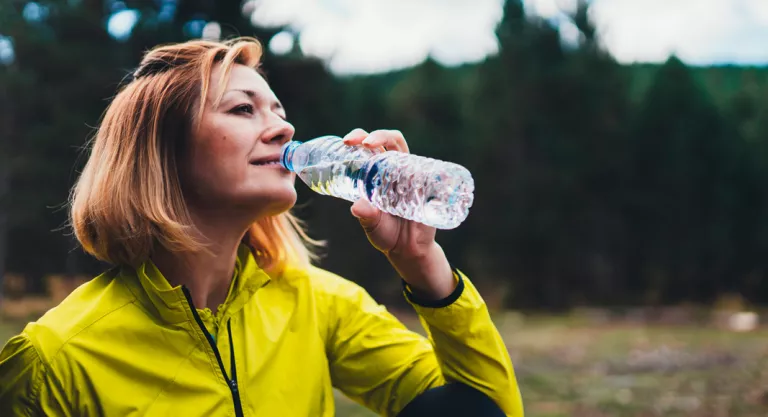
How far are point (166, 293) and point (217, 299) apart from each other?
303mm

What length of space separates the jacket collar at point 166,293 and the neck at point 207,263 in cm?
8

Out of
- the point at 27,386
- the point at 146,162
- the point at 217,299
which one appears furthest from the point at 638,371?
the point at 27,386

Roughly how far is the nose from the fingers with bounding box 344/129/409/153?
0.78 ft

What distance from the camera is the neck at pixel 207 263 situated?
7.64 feet

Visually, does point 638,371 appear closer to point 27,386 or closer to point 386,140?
point 386,140

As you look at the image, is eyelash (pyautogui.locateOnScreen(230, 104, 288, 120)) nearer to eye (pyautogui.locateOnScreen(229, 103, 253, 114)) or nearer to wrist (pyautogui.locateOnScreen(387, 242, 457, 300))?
eye (pyautogui.locateOnScreen(229, 103, 253, 114))

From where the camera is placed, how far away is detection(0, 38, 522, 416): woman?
204cm

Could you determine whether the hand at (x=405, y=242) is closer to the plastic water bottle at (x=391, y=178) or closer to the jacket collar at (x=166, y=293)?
the plastic water bottle at (x=391, y=178)

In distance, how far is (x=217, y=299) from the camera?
2395mm

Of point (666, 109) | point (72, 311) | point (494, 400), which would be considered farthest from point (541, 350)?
point (666, 109)

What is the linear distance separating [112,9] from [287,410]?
16284mm

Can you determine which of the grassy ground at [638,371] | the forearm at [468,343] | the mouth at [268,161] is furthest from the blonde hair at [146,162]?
the grassy ground at [638,371]

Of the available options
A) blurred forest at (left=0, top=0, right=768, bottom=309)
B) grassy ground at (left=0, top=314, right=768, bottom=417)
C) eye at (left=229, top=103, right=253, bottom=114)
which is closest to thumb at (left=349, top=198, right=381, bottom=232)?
eye at (left=229, top=103, right=253, bottom=114)

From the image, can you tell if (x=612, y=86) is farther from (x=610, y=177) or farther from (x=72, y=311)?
(x=72, y=311)
